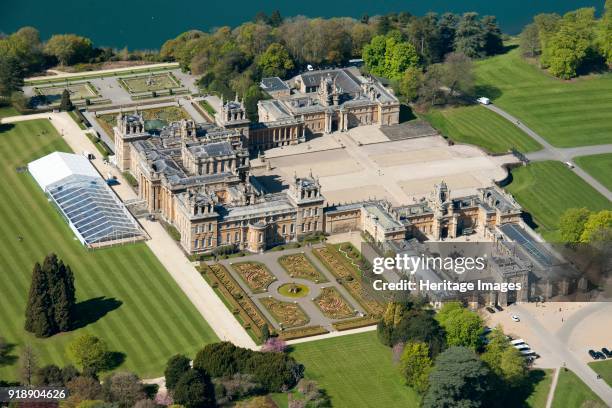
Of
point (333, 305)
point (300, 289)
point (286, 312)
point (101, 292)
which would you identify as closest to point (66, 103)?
point (101, 292)

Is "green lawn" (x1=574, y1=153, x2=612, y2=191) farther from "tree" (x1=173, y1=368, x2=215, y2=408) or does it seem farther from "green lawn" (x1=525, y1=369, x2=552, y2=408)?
"tree" (x1=173, y1=368, x2=215, y2=408)

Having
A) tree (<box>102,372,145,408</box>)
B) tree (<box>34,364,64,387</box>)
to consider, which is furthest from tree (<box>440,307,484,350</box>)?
tree (<box>34,364,64,387</box>)

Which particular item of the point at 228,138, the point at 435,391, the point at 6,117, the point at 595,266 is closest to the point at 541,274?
the point at 595,266

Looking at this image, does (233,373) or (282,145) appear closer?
(233,373)

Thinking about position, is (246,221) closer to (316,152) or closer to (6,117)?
(316,152)

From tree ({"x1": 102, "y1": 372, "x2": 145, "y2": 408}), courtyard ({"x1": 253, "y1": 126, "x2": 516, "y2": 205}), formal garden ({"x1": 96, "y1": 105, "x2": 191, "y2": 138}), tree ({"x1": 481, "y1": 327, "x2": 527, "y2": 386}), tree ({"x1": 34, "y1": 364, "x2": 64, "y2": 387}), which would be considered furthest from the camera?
formal garden ({"x1": 96, "y1": 105, "x2": 191, "y2": 138})
